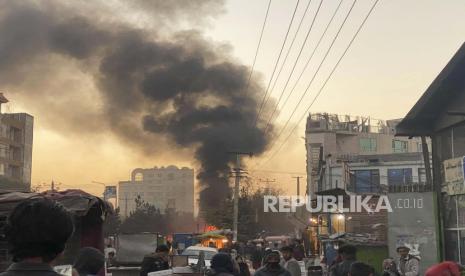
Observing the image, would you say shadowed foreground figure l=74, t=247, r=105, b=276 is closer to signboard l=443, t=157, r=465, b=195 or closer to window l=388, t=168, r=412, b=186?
signboard l=443, t=157, r=465, b=195

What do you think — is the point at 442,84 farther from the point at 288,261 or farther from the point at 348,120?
the point at 348,120

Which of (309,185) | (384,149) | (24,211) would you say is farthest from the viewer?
(309,185)

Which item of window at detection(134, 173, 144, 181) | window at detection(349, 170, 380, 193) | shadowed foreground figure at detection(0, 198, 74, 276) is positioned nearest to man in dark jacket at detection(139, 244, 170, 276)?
shadowed foreground figure at detection(0, 198, 74, 276)

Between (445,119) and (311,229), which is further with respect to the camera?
(311,229)

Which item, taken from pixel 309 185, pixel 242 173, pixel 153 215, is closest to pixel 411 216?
pixel 242 173

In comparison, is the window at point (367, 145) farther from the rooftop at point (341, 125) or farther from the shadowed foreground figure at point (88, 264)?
the shadowed foreground figure at point (88, 264)

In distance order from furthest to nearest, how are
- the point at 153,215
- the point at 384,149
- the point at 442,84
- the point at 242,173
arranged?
1. the point at 153,215
2. the point at 384,149
3. the point at 242,173
4. the point at 442,84

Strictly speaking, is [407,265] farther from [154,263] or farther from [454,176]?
[154,263]

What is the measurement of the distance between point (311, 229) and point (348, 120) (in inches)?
956

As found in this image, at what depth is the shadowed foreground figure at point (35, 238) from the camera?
1.97m

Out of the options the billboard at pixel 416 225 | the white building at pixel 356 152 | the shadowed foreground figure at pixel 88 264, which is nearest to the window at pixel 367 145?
the white building at pixel 356 152

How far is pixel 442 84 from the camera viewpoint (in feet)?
36.7

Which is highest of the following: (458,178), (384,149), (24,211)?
(384,149)

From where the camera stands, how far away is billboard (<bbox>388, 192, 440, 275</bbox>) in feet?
40.2
